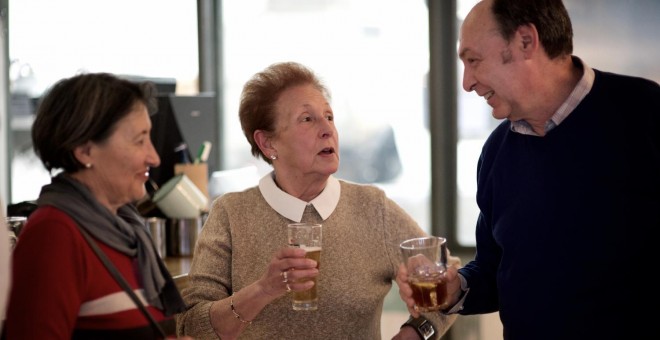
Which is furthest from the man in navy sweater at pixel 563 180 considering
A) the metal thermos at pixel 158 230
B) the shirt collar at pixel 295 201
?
the metal thermos at pixel 158 230

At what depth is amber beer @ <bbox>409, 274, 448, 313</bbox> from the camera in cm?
→ 226

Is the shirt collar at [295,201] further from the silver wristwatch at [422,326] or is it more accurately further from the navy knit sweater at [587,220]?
the navy knit sweater at [587,220]

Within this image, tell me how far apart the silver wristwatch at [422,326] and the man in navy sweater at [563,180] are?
0.25 meters

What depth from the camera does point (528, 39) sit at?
227 cm

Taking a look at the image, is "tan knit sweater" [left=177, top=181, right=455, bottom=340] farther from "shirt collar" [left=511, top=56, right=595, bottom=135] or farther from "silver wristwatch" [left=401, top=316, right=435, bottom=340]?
"shirt collar" [left=511, top=56, right=595, bottom=135]

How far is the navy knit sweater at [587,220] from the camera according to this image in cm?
219

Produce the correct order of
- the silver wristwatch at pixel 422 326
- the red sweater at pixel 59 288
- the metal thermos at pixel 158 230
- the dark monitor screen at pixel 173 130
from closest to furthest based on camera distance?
the red sweater at pixel 59 288 → the silver wristwatch at pixel 422 326 → the metal thermos at pixel 158 230 → the dark monitor screen at pixel 173 130

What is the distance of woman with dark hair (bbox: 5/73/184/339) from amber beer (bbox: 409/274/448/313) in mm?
642

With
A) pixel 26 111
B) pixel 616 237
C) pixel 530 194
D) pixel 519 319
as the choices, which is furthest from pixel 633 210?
pixel 26 111

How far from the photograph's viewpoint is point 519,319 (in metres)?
2.33

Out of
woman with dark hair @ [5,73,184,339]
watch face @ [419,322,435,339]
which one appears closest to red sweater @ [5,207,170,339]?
woman with dark hair @ [5,73,184,339]

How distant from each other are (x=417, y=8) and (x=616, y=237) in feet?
12.8

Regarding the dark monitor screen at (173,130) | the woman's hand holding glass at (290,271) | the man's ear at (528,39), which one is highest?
the man's ear at (528,39)

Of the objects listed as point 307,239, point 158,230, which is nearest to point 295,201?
point 307,239
